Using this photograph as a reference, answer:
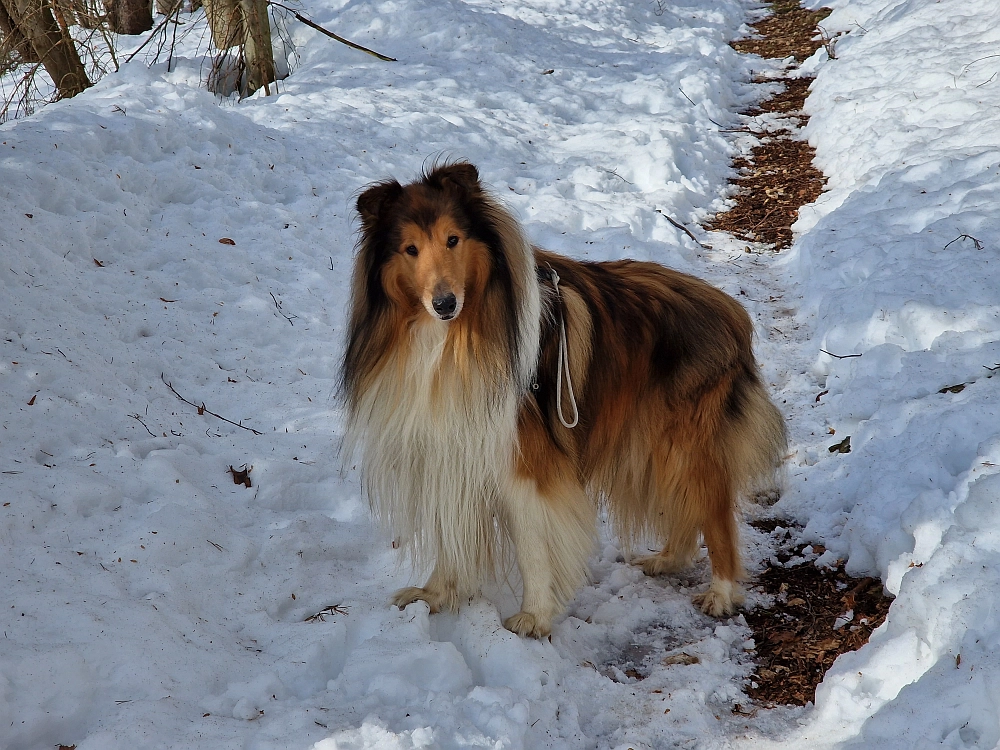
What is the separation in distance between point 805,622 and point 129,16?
1146cm

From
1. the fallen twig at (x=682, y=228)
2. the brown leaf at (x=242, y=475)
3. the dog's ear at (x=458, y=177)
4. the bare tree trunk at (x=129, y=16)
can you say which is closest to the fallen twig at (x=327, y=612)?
the brown leaf at (x=242, y=475)

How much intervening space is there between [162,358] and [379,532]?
5.78ft

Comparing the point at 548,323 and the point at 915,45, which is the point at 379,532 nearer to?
the point at 548,323

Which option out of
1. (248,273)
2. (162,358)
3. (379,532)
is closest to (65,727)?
(379,532)

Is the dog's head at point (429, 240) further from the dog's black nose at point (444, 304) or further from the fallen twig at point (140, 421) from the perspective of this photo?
the fallen twig at point (140, 421)

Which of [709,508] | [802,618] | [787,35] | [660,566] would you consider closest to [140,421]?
[660,566]

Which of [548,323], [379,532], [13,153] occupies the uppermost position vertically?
[13,153]

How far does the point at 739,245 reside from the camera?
6.75 metres

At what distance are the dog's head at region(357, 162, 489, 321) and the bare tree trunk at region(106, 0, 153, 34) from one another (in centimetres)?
996

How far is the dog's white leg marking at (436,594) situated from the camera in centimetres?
341

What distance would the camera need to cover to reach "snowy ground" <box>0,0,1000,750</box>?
269 centimetres

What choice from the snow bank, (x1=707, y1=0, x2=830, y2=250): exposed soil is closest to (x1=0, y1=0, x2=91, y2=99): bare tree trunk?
(x1=707, y1=0, x2=830, y2=250): exposed soil

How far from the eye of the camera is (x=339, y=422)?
14.9 feet

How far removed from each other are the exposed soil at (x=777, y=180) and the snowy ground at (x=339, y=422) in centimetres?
26
